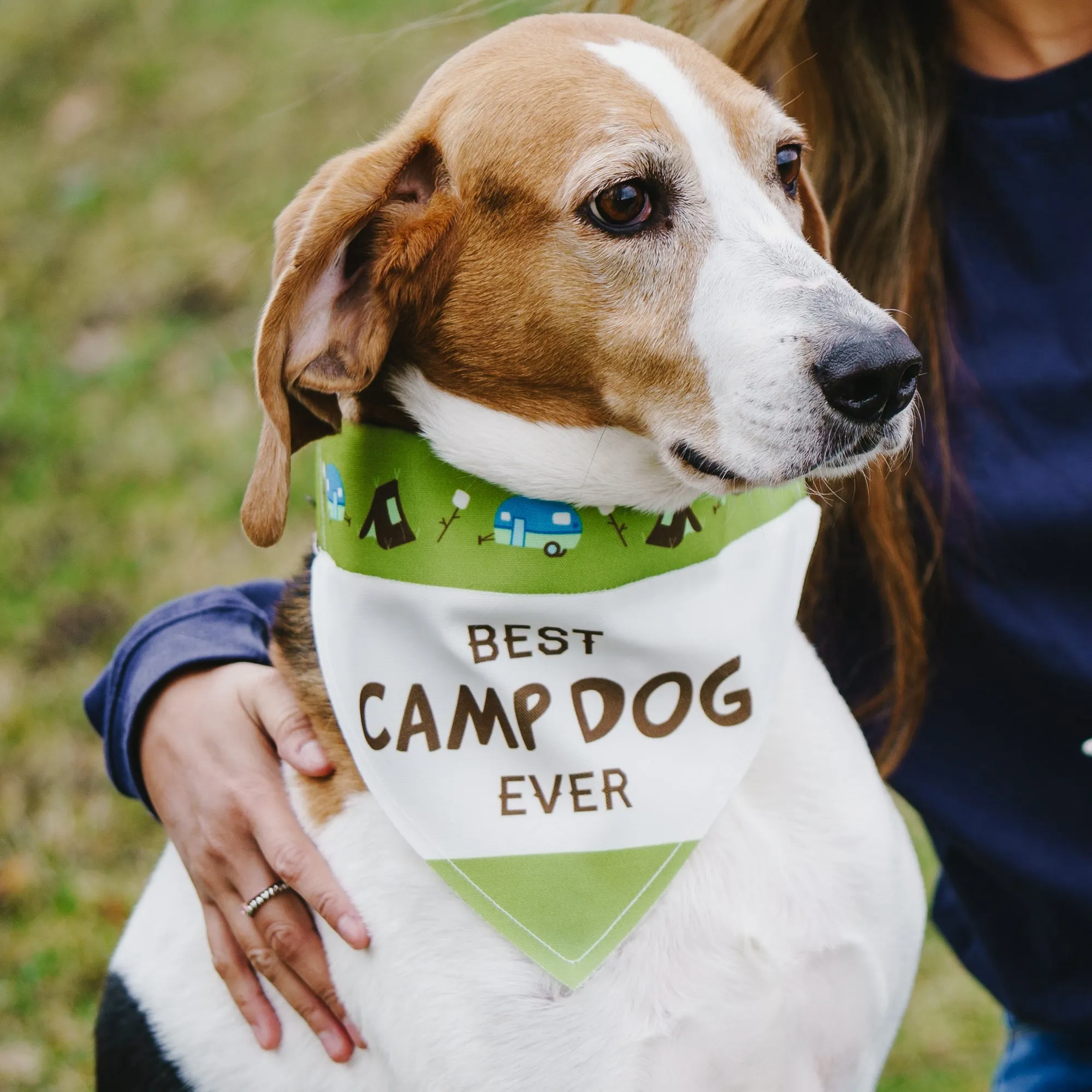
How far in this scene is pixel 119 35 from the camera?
8781mm

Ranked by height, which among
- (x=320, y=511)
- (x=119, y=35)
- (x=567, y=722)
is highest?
(x=320, y=511)

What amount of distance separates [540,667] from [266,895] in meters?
0.64

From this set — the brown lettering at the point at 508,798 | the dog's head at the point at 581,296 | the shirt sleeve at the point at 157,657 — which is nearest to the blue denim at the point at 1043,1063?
the brown lettering at the point at 508,798

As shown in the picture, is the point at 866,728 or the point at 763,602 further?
the point at 866,728

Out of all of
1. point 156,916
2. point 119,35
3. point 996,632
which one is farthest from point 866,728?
point 119,35

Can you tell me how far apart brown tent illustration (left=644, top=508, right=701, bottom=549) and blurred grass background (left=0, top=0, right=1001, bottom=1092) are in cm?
128

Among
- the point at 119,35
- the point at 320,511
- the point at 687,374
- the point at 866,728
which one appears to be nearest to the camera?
the point at 687,374

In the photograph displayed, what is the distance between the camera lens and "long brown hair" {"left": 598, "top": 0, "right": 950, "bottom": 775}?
8.89ft

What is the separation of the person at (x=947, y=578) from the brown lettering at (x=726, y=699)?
446 mm

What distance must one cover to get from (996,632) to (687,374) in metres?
0.92

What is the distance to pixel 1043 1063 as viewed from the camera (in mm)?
2947

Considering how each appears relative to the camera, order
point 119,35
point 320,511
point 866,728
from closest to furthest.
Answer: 1. point 320,511
2. point 866,728
3. point 119,35

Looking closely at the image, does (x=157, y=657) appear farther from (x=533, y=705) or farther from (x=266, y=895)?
(x=533, y=705)

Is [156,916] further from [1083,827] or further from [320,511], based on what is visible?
[1083,827]
